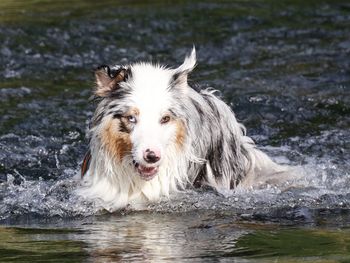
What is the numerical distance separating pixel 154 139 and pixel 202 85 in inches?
188

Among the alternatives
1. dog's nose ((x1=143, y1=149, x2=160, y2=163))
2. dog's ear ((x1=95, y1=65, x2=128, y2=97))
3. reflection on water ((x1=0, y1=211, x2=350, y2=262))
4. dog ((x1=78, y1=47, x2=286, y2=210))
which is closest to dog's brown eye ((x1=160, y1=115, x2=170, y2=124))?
dog ((x1=78, y1=47, x2=286, y2=210))

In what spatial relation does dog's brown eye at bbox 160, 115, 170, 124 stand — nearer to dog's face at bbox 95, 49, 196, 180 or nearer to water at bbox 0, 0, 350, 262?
dog's face at bbox 95, 49, 196, 180

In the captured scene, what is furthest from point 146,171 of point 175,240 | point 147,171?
point 175,240

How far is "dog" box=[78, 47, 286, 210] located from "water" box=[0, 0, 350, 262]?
6.5 inches

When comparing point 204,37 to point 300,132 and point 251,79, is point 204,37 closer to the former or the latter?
point 251,79

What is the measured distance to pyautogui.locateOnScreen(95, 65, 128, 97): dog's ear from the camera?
306 inches

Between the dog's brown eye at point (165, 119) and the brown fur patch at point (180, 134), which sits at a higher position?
the dog's brown eye at point (165, 119)

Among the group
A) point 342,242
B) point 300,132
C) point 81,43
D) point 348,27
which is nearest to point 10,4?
point 81,43

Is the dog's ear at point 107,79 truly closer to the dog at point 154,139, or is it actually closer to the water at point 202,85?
the dog at point 154,139

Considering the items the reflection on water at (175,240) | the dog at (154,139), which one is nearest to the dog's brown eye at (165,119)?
the dog at (154,139)

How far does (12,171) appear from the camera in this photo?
30.7 feet

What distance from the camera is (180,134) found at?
7.70 metres

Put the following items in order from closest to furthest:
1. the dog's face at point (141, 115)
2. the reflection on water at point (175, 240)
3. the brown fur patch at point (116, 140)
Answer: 1. the reflection on water at point (175, 240)
2. the dog's face at point (141, 115)
3. the brown fur patch at point (116, 140)

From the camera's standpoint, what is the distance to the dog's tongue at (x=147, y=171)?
24.9ft
